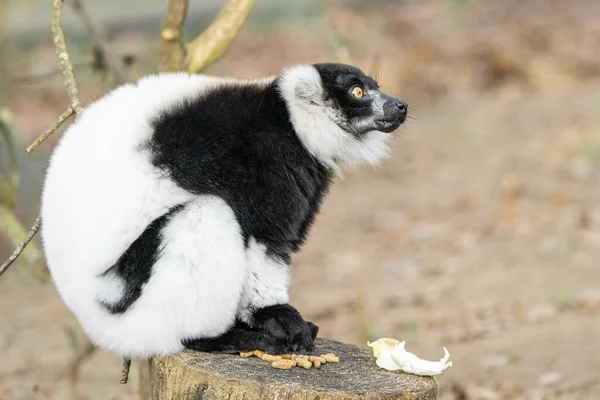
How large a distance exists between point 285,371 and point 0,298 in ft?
19.5

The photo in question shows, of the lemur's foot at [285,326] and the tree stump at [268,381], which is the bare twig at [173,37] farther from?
the tree stump at [268,381]

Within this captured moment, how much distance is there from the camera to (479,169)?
10.7 m

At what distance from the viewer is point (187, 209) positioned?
328 centimetres

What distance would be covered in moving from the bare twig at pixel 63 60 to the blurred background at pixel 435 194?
3.27 feet

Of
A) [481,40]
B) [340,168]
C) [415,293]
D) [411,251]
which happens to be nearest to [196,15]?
[481,40]

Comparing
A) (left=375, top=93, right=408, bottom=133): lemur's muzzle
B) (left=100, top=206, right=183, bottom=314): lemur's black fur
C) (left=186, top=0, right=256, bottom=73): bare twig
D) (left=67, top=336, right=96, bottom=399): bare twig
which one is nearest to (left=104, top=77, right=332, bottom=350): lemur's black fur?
(left=100, top=206, right=183, bottom=314): lemur's black fur

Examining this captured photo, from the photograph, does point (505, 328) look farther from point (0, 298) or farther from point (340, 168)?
point (0, 298)

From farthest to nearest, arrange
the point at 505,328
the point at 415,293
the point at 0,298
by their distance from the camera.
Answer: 1. the point at 0,298
2. the point at 415,293
3. the point at 505,328

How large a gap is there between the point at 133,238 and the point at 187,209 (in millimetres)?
232

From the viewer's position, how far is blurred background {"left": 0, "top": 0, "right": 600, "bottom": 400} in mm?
6238

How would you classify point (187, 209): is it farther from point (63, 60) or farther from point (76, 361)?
point (76, 361)

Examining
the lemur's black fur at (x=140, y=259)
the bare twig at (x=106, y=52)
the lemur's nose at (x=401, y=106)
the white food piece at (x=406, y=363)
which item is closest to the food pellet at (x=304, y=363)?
the white food piece at (x=406, y=363)

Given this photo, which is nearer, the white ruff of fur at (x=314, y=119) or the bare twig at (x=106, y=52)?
the white ruff of fur at (x=314, y=119)

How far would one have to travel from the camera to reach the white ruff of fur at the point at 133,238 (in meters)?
3.23
